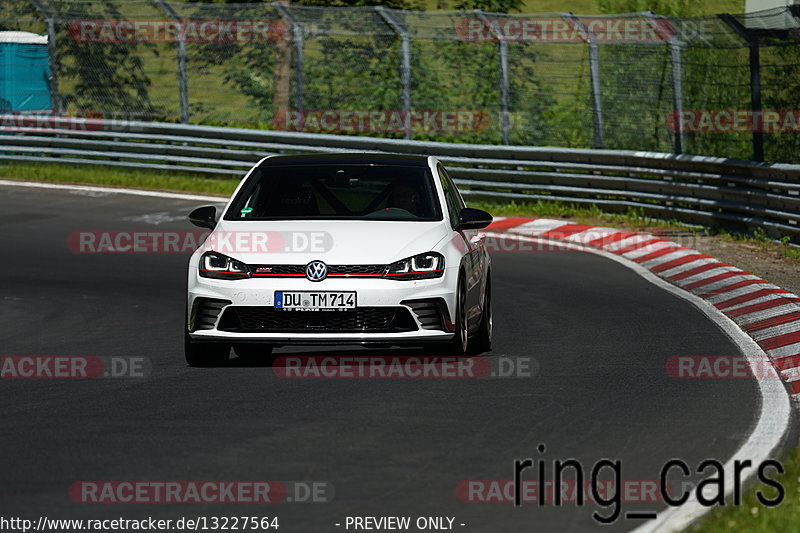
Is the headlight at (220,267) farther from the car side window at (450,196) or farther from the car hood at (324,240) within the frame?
the car side window at (450,196)

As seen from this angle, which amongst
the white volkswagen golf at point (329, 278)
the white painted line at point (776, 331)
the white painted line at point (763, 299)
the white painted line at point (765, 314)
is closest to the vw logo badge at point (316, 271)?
the white volkswagen golf at point (329, 278)

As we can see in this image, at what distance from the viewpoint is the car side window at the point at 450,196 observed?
11158mm

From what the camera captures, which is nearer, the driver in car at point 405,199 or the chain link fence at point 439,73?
the driver in car at point 405,199

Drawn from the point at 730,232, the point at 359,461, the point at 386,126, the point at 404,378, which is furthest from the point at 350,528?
the point at 386,126

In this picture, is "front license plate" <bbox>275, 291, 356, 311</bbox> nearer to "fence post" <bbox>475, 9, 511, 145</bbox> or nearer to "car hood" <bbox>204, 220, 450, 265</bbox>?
"car hood" <bbox>204, 220, 450, 265</bbox>

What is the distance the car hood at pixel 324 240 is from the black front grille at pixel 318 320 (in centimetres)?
32

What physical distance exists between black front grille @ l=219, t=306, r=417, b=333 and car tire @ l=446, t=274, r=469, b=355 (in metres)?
0.42

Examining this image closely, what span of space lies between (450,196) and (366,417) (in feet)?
11.4

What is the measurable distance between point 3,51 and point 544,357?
76.4 ft

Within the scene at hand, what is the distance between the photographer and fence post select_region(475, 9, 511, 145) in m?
24.3

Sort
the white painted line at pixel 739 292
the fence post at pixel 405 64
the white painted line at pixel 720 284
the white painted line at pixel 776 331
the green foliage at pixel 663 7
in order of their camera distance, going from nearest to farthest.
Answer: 1. the white painted line at pixel 776 331
2. the white painted line at pixel 739 292
3. the white painted line at pixel 720 284
4. the fence post at pixel 405 64
5. the green foliage at pixel 663 7

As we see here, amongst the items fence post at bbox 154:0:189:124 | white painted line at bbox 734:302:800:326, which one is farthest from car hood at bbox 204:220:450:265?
fence post at bbox 154:0:189:124

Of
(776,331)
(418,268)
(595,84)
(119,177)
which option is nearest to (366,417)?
(418,268)

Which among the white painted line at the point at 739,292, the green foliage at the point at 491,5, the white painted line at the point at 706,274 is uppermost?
the green foliage at the point at 491,5
